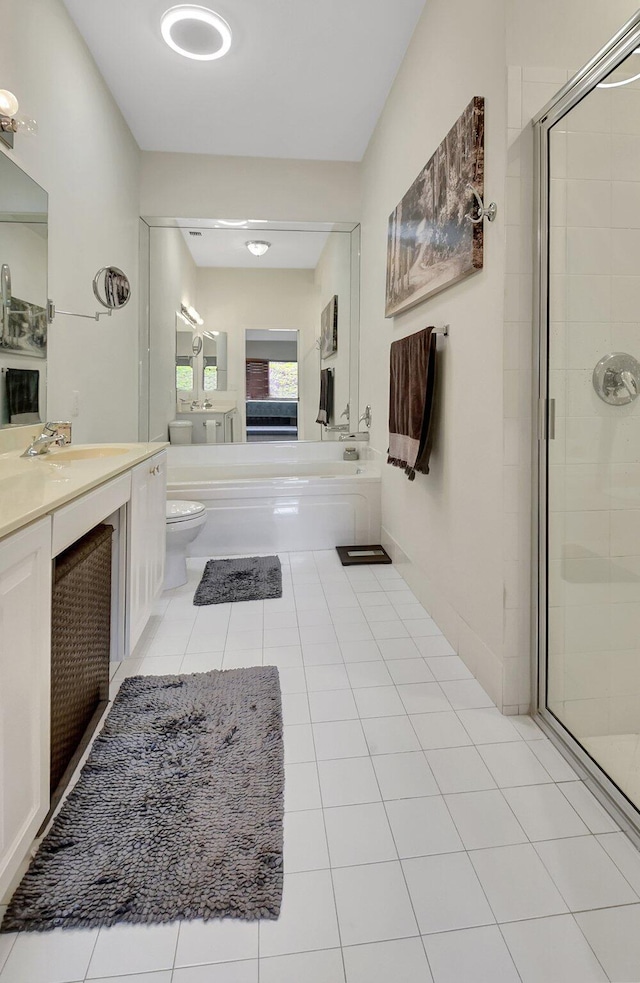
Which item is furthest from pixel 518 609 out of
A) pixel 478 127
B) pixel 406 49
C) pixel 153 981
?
pixel 406 49

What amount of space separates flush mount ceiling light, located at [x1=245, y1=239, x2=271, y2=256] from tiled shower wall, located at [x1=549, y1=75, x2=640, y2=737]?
2825mm

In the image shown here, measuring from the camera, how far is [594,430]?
1.52 meters

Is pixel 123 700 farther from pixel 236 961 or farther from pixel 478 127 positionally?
pixel 478 127

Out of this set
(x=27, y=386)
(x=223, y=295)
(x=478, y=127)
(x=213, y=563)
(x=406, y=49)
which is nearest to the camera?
(x=478, y=127)

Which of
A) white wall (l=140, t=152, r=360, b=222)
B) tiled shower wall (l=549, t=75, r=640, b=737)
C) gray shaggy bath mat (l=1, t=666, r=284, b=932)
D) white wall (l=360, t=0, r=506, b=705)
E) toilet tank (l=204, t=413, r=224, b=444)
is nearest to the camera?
gray shaggy bath mat (l=1, t=666, r=284, b=932)

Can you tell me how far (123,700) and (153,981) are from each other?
94 cm

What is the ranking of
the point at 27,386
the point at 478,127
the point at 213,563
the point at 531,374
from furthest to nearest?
the point at 213,563 < the point at 27,386 < the point at 478,127 < the point at 531,374

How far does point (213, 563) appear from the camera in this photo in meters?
3.28

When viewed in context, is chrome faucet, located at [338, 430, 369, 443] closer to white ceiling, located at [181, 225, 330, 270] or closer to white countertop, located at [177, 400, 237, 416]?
white countertop, located at [177, 400, 237, 416]

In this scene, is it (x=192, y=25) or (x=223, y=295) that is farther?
(x=223, y=295)

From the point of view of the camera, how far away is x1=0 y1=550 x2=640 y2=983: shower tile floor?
950 millimetres

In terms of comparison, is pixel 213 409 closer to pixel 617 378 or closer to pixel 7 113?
pixel 7 113

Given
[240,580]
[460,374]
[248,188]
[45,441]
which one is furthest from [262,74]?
[240,580]

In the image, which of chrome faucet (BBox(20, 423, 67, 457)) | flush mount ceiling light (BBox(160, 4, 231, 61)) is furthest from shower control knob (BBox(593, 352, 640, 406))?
flush mount ceiling light (BBox(160, 4, 231, 61))
